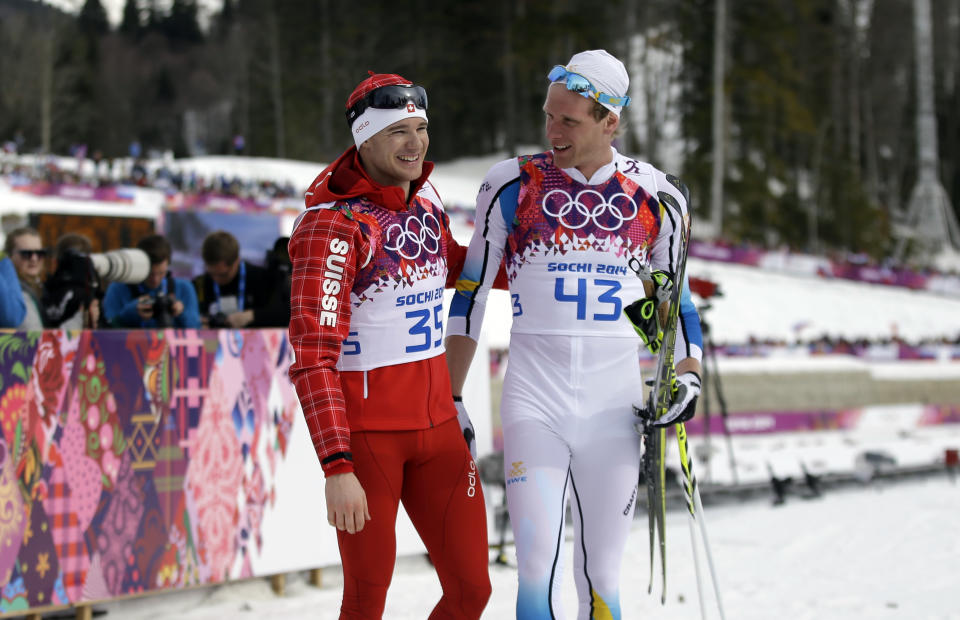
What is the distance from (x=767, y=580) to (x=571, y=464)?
3481 mm

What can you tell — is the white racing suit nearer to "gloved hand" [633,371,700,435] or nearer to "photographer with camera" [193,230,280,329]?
"gloved hand" [633,371,700,435]

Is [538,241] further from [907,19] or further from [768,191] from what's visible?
[907,19]

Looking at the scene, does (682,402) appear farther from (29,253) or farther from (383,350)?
(29,253)

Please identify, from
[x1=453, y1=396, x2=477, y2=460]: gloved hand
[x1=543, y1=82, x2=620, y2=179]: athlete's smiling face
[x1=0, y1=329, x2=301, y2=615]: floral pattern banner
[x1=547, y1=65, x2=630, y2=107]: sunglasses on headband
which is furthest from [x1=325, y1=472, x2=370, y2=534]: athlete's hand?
[x1=0, y1=329, x2=301, y2=615]: floral pattern banner

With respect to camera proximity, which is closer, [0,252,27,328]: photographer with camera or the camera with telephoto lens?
[0,252,27,328]: photographer with camera

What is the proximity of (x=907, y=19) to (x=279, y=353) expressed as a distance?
6068 cm

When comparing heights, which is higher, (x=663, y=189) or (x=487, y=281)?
(x=663, y=189)

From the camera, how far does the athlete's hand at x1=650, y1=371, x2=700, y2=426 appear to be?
3.29 meters

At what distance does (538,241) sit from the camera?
3445 mm

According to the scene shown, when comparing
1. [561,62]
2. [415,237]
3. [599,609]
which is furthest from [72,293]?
[561,62]

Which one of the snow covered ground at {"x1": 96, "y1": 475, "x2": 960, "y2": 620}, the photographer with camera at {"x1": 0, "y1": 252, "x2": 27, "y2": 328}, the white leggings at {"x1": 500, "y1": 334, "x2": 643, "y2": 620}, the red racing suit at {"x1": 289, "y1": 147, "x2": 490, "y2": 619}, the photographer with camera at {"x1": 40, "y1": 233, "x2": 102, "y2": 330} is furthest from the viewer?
the photographer with camera at {"x1": 40, "y1": 233, "x2": 102, "y2": 330}

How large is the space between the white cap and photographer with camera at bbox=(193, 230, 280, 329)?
330 centimetres

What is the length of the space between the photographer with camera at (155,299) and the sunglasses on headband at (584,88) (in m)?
3.36

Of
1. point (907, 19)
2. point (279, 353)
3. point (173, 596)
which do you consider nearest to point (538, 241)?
point (279, 353)
